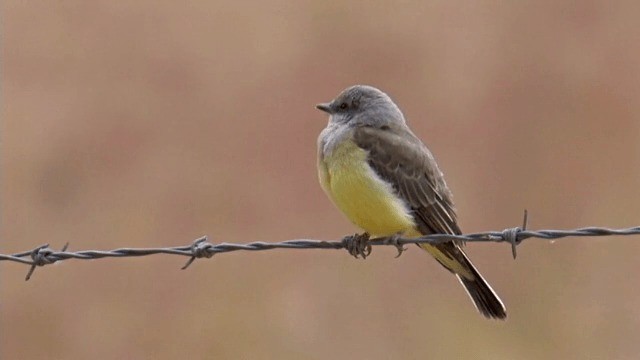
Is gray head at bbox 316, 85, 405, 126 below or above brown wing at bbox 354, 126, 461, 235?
above

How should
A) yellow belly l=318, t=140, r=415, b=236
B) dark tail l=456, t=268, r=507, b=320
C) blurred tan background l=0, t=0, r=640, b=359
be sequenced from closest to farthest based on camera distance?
yellow belly l=318, t=140, r=415, b=236
dark tail l=456, t=268, r=507, b=320
blurred tan background l=0, t=0, r=640, b=359

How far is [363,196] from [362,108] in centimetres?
109

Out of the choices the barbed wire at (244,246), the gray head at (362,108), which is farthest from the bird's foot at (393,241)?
the gray head at (362,108)

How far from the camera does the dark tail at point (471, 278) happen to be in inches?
272

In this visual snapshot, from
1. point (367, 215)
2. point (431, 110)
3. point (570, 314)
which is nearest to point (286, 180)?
point (431, 110)

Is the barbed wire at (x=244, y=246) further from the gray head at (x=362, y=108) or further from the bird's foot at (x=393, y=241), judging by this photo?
the gray head at (x=362, y=108)

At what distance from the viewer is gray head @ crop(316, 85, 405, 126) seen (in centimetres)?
770

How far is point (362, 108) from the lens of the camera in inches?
307

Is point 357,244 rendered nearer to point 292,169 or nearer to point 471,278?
point 471,278

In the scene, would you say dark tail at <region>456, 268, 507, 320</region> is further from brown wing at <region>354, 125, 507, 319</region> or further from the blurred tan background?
the blurred tan background

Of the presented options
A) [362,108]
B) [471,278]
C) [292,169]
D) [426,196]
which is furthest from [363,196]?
[292,169]

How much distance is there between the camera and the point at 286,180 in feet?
55.1

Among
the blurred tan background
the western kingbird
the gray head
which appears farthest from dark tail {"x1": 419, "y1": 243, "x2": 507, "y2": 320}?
the blurred tan background

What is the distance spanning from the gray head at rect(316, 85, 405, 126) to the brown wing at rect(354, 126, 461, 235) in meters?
0.30
